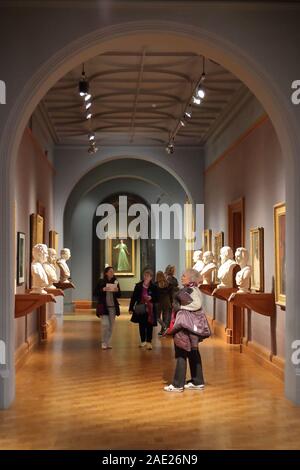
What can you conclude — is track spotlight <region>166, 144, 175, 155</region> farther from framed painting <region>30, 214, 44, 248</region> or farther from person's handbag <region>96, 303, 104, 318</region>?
person's handbag <region>96, 303, 104, 318</region>

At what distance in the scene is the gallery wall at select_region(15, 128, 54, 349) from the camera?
1219cm

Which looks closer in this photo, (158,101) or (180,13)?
(180,13)

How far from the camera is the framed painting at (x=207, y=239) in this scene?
60.1 ft

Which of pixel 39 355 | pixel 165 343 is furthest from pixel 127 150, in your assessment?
pixel 39 355

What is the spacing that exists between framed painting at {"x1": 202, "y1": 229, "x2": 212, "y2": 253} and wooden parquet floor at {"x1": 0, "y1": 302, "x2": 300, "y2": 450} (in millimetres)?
5695

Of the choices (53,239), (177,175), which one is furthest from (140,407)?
(177,175)

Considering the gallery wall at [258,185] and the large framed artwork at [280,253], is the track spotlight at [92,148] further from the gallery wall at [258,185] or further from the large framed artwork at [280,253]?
the large framed artwork at [280,253]

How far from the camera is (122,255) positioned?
3269 cm

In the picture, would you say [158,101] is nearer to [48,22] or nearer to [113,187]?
[48,22]

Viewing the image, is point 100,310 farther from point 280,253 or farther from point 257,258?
point 280,253

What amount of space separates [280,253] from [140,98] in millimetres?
5593

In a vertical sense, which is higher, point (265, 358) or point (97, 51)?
point (97, 51)

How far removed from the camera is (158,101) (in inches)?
591
